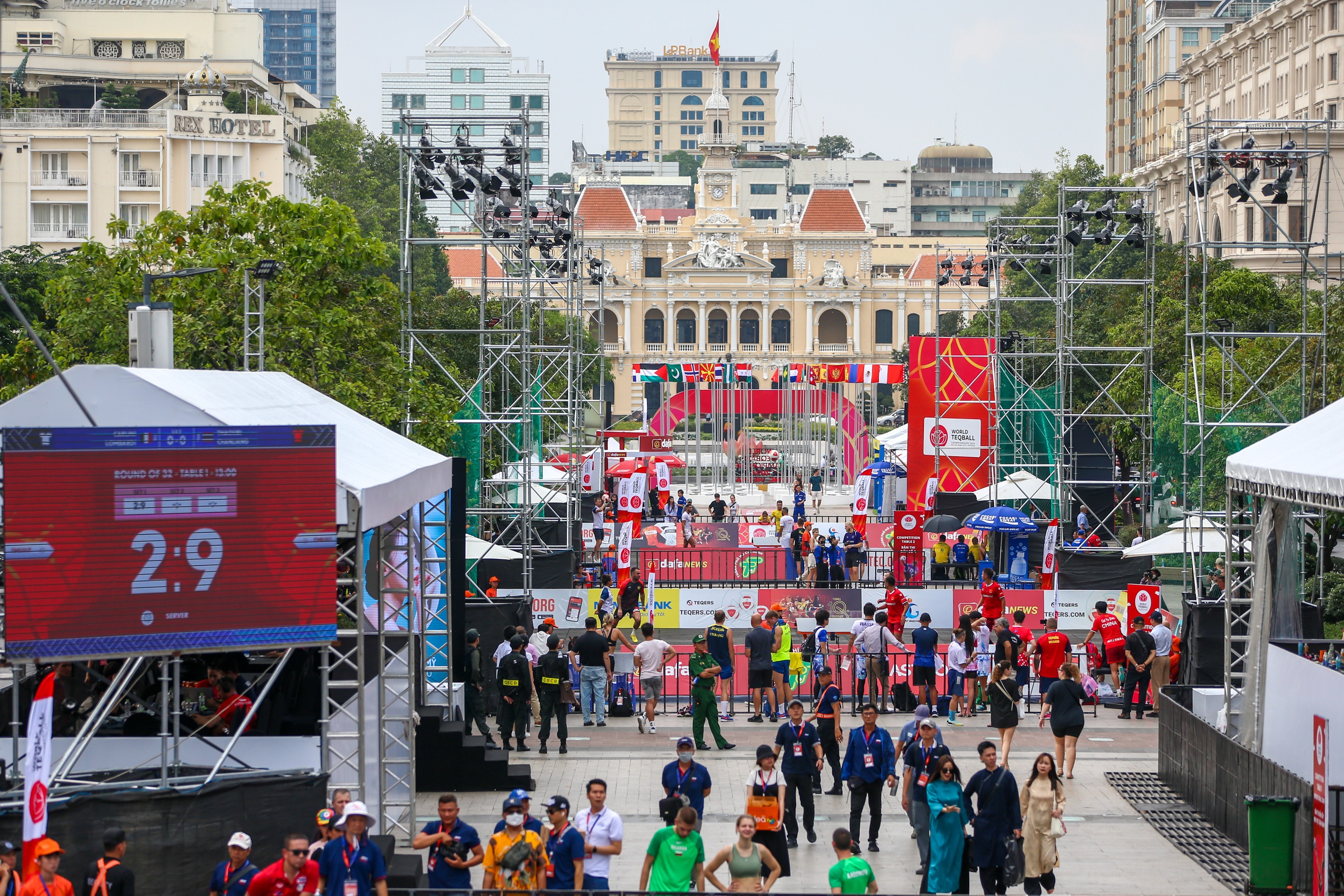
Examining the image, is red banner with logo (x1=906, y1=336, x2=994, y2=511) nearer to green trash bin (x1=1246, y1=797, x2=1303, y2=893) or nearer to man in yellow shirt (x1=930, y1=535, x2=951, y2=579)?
man in yellow shirt (x1=930, y1=535, x2=951, y2=579)

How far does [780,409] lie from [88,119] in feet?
102

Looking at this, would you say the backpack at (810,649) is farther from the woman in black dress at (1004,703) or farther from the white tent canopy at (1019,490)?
the white tent canopy at (1019,490)

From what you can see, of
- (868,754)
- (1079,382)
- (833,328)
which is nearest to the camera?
(868,754)

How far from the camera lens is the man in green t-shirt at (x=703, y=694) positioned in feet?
49.3

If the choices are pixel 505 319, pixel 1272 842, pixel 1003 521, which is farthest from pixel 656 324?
pixel 1272 842

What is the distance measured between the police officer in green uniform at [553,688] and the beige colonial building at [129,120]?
147 ft

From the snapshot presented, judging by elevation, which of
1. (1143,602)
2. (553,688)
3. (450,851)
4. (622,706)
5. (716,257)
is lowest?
(622,706)

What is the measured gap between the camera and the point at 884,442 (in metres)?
41.4

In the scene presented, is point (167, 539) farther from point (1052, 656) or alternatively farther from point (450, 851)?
point (1052, 656)

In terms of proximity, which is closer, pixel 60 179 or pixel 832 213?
pixel 60 179

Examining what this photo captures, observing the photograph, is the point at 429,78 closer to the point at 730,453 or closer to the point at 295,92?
the point at 295,92

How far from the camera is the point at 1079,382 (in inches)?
1690

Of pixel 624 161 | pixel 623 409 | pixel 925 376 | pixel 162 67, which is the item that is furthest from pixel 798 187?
pixel 925 376

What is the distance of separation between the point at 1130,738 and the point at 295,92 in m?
76.9
